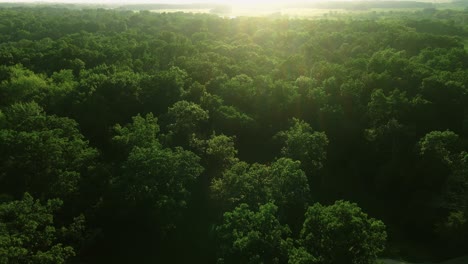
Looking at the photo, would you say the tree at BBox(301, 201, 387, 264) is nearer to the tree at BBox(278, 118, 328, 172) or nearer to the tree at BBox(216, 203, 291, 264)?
the tree at BBox(216, 203, 291, 264)

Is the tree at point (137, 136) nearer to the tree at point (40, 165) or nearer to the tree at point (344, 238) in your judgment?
the tree at point (40, 165)

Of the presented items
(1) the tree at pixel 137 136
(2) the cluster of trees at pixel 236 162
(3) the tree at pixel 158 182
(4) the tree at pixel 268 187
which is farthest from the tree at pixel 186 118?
(4) the tree at pixel 268 187

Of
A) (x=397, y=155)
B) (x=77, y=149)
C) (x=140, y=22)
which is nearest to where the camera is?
(x=77, y=149)

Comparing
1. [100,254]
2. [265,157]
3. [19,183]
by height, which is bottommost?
[100,254]

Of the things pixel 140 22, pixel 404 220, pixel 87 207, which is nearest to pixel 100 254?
pixel 87 207

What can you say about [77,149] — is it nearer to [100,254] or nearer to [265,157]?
[100,254]

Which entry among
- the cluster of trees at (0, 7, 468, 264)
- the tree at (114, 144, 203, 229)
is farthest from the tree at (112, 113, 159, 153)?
the tree at (114, 144, 203, 229)

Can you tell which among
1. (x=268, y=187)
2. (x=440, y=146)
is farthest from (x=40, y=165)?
(x=440, y=146)
